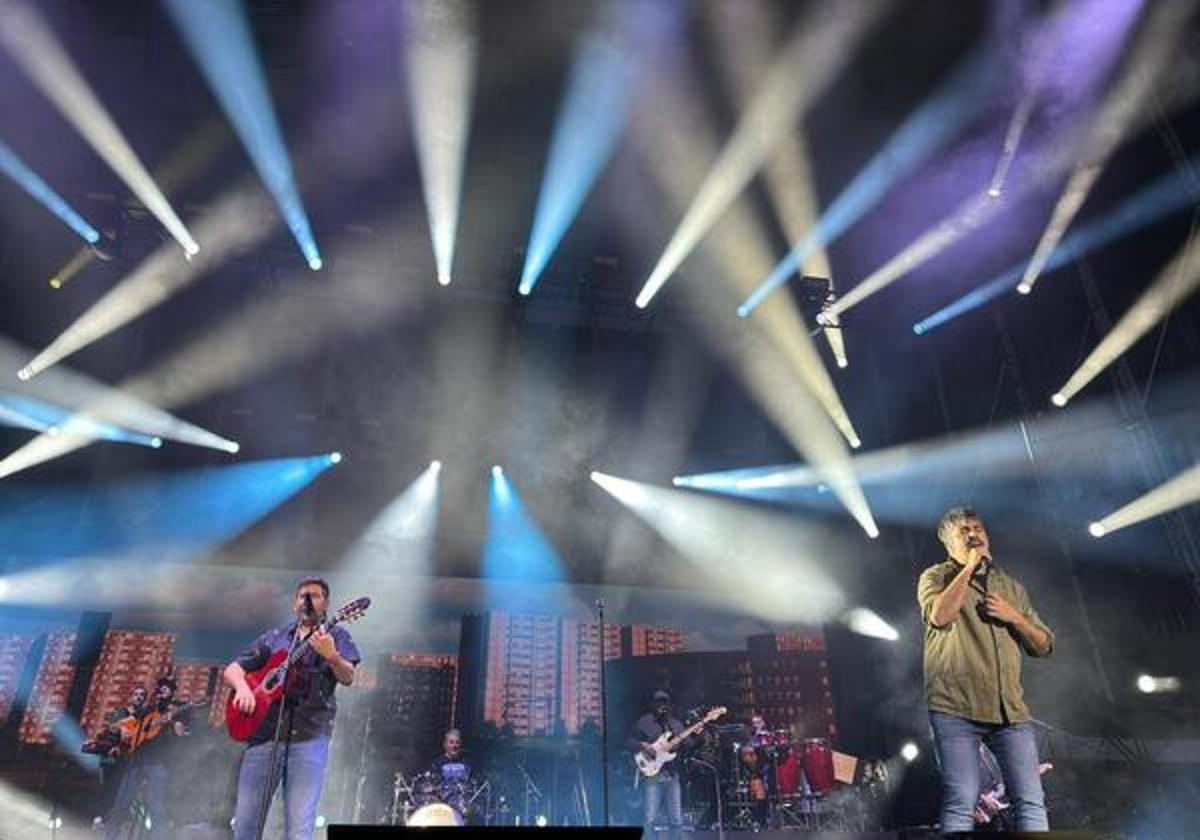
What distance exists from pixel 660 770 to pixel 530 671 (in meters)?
1.73

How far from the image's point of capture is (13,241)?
285 inches

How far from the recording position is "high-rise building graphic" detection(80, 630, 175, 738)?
6.68 meters

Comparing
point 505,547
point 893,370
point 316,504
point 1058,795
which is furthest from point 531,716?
point 893,370

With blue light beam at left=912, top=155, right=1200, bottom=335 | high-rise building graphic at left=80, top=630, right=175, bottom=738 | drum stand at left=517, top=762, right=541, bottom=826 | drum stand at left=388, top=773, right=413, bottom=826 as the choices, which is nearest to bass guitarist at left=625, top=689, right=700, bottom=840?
drum stand at left=517, top=762, right=541, bottom=826

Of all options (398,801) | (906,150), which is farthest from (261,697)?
(906,150)

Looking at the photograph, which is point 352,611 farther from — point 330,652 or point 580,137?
point 580,137

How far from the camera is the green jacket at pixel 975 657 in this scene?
269 centimetres

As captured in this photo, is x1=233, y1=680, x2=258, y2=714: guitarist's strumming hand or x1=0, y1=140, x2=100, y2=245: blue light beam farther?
x1=0, y1=140, x2=100, y2=245: blue light beam

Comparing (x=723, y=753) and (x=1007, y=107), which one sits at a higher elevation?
(x=1007, y=107)

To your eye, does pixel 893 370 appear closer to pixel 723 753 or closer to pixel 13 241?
pixel 723 753

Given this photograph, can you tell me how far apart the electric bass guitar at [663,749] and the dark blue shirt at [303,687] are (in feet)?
13.9

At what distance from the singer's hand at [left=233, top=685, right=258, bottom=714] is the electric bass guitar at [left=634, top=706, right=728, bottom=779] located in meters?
4.57

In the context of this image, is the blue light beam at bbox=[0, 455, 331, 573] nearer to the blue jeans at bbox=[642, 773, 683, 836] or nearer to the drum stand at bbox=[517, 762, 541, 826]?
the drum stand at bbox=[517, 762, 541, 826]

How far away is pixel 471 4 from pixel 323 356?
4.31 m
